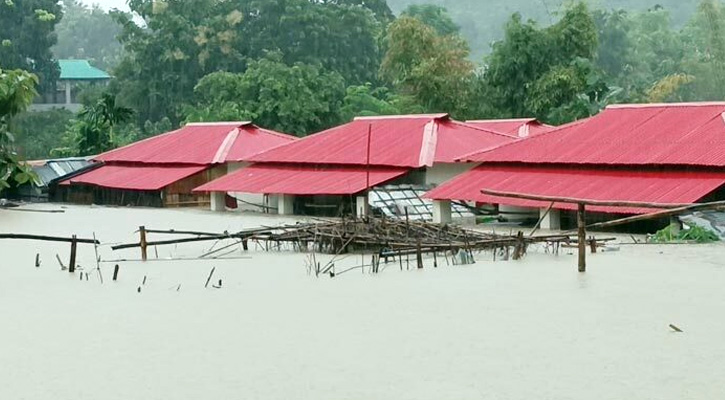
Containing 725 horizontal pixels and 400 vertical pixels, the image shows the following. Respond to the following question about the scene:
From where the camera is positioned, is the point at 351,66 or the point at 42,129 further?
the point at 351,66

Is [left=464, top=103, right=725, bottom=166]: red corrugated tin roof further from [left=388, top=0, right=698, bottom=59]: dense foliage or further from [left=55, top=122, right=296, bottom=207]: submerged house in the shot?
[left=388, top=0, right=698, bottom=59]: dense foliage

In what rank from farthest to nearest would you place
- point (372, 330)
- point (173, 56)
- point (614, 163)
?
point (173, 56) → point (614, 163) → point (372, 330)

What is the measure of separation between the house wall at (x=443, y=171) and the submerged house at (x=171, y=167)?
4394mm

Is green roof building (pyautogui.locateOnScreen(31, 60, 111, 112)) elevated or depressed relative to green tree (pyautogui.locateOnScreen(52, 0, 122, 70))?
depressed

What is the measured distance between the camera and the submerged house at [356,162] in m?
22.7

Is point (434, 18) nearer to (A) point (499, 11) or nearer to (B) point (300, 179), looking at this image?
(B) point (300, 179)

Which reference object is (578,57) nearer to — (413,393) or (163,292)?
(163,292)

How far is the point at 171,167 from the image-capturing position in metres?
27.9

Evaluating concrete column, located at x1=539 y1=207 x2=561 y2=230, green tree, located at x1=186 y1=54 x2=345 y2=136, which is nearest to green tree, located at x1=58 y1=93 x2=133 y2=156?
green tree, located at x1=186 y1=54 x2=345 y2=136

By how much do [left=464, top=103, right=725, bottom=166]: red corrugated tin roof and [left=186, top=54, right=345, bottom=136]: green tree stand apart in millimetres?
12746

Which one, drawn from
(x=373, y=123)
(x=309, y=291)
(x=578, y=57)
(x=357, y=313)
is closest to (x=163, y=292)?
(x=309, y=291)

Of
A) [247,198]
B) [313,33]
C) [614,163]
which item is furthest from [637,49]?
[614,163]

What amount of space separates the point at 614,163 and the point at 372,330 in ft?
30.3

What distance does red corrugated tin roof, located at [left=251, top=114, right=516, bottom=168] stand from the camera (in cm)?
A: 2312
